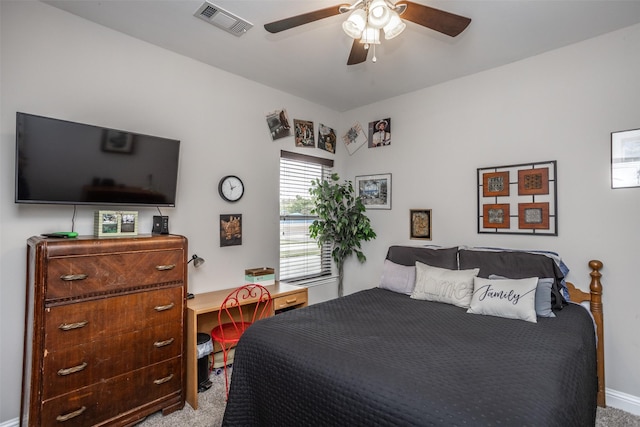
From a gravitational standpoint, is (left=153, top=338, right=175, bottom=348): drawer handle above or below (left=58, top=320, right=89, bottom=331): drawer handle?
below

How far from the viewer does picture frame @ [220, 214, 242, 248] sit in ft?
9.56

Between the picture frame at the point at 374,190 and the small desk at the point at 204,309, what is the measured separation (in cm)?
141

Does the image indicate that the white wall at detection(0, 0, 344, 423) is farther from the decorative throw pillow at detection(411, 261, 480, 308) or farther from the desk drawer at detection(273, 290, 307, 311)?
the decorative throw pillow at detection(411, 261, 480, 308)

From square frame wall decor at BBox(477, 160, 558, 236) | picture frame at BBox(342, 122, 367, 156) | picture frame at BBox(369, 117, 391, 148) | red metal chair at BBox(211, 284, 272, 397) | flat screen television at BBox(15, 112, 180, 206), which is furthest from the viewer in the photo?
picture frame at BBox(342, 122, 367, 156)

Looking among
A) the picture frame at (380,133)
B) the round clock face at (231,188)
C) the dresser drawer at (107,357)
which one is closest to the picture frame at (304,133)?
the picture frame at (380,133)

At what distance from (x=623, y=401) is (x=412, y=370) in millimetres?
2071

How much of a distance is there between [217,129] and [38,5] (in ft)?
4.43

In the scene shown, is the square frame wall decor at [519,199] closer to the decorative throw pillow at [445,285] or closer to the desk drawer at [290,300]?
the decorative throw pillow at [445,285]

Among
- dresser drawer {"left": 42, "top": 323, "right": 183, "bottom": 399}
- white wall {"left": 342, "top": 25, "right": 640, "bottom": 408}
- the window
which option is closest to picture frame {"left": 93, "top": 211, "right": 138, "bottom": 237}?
dresser drawer {"left": 42, "top": 323, "right": 183, "bottom": 399}

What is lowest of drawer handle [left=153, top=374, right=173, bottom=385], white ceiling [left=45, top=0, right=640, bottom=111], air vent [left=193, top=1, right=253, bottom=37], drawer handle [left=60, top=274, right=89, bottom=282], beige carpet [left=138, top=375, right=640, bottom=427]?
beige carpet [left=138, top=375, right=640, bottom=427]

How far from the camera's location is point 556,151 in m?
2.56

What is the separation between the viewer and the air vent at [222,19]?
205 centimetres

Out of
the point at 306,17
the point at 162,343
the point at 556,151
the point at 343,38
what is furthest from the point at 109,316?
the point at 556,151

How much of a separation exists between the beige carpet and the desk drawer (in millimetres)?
790
